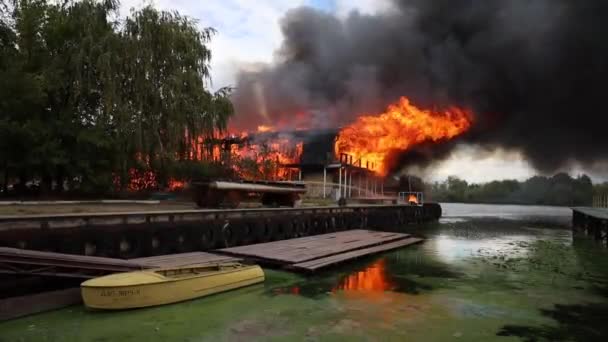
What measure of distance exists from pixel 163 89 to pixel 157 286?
18.0 m

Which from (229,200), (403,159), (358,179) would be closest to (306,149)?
(358,179)

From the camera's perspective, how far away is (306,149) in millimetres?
42938

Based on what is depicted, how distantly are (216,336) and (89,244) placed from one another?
679 centimetres

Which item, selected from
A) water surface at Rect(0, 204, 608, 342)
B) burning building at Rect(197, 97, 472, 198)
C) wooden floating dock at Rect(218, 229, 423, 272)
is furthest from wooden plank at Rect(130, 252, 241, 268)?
burning building at Rect(197, 97, 472, 198)

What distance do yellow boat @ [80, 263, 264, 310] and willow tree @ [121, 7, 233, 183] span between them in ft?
48.5

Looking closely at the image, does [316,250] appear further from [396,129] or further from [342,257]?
[396,129]

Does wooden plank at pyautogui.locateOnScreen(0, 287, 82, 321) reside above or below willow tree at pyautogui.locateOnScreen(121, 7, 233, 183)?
below

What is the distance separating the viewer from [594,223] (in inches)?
1294

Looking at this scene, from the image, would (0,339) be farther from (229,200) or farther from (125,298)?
(229,200)

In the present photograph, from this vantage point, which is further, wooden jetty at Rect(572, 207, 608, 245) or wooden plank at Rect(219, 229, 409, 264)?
wooden jetty at Rect(572, 207, 608, 245)

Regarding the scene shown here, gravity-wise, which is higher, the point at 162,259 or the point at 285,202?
the point at 285,202

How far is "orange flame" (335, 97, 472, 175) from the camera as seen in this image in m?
43.4

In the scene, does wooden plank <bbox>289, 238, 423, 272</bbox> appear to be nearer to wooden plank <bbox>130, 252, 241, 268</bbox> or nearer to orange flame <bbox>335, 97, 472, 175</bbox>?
wooden plank <bbox>130, 252, 241, 268</bbox>

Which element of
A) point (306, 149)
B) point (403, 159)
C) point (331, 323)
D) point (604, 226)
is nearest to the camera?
point (331, 323)
